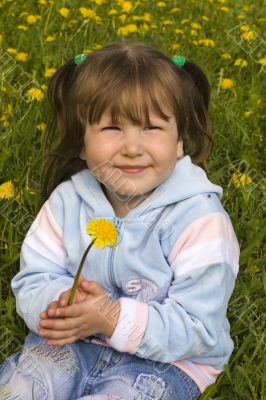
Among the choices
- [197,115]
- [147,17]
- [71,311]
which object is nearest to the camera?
[71,311]

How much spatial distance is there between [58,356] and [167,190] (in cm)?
44

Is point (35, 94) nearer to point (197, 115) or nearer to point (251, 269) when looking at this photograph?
point (197, 115)

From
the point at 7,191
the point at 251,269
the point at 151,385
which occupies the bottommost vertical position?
the point at 251,269

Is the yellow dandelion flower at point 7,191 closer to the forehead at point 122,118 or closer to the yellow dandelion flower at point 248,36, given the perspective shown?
the forehead at point 122,118

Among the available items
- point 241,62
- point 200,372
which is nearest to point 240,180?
point 200,372

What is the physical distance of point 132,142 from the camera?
1.62 m

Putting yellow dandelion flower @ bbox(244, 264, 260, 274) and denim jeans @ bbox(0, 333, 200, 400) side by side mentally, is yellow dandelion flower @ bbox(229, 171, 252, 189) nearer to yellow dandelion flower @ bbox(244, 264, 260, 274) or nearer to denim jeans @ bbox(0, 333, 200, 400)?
yellow dandelion flower @ bbox(244, 264, 260, 274)

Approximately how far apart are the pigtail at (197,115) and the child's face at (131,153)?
0.18m

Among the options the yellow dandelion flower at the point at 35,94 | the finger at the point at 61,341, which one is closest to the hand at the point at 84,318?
the finger at the point at 61,341

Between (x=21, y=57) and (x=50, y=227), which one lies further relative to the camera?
(x=21, y=57)

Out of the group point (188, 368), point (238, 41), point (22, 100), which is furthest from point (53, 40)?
point (188, 368)

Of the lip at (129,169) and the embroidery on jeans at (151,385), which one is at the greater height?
the lip at (129,169)

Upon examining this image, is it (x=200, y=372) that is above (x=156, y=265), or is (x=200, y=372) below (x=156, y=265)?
below

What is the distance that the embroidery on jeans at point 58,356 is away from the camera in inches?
64.6
